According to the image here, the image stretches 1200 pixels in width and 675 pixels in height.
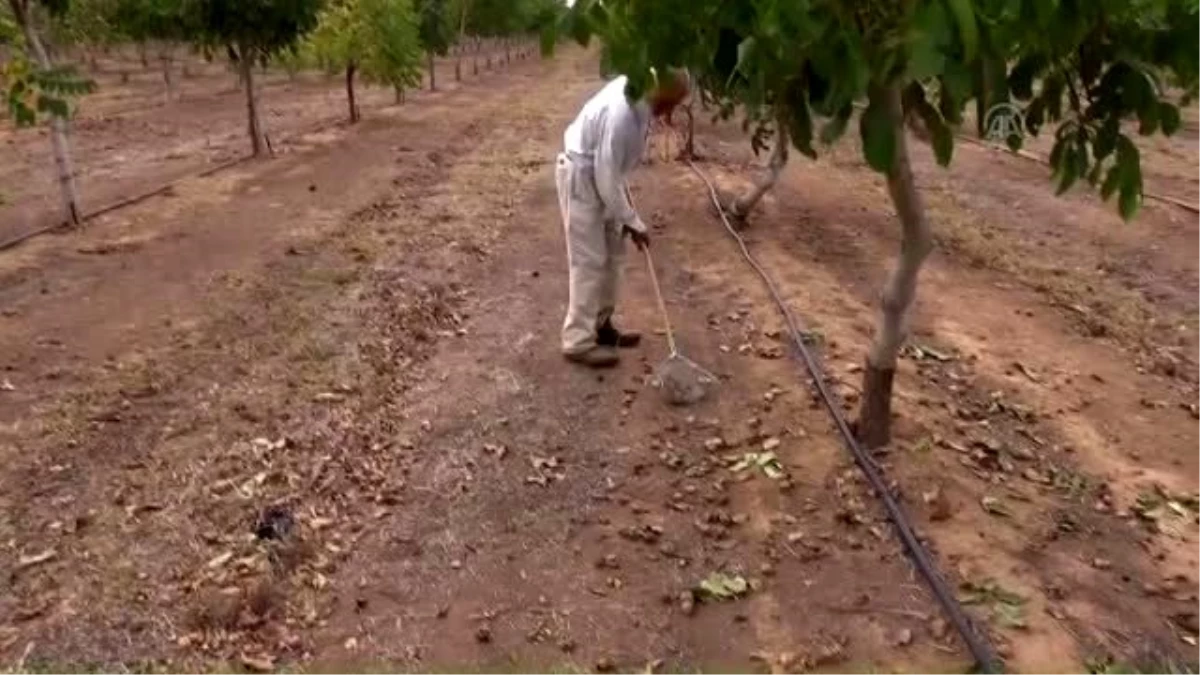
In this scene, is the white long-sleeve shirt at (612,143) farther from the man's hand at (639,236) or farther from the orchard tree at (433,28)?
the orchard tree at (433,28)

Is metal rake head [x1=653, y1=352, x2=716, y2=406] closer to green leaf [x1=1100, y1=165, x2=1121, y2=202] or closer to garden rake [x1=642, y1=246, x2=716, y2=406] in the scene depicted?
garden rake [x1=642, y1=246, x2=716, y2=406]

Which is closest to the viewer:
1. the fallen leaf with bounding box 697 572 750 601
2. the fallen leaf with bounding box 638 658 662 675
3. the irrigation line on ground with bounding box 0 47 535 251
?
the fallen leaf with bounding box 638 658 662 675

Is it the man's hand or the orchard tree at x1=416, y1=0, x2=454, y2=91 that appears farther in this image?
the orchard tree at x1=416, y1=0, x2=454, y2=91

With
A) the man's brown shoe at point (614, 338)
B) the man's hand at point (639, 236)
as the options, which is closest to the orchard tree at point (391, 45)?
the man's brown shoe at point (614, 338)

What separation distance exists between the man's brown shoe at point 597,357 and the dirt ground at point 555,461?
88mm

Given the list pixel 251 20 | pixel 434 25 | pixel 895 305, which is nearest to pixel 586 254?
pixel 895 305

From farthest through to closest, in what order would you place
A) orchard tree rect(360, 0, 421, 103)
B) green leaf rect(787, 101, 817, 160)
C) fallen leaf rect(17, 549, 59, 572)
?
orchard tree rect(360, 0, 421, 103)
fallen leaf rect(17, 549, 59, 572)
green leaf rect(787, 101, 817, 160)

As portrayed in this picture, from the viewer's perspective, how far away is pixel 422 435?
5.43 meters

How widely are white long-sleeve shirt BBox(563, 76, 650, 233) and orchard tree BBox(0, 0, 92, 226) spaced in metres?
2.46

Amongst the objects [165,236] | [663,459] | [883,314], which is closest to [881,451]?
[883,314]

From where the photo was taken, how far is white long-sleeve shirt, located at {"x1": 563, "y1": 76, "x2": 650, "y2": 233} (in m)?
5.52

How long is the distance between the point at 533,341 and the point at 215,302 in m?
2.62

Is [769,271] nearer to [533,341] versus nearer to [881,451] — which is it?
[533,341]

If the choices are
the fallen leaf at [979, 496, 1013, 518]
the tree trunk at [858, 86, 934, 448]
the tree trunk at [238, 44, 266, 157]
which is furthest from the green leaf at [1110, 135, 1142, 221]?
the tree trunk at [238, 44, 266, 157]
